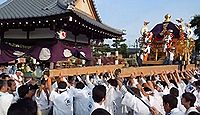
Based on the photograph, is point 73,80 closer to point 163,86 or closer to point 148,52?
point 163,86

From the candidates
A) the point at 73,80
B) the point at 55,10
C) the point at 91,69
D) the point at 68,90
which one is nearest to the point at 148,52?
the point at 55,10

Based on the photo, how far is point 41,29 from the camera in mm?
13109

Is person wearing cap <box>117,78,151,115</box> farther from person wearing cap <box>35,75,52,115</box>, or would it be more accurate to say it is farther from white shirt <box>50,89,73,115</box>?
person wearing cap <box>35,75,52,115</box>

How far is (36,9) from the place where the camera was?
13266 millimetres

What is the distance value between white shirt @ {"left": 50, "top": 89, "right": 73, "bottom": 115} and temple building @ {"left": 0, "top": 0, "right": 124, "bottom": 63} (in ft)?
19.7

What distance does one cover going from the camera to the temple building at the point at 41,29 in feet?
39.4

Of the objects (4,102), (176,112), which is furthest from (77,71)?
(176,112)

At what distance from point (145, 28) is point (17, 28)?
7484 millimetres

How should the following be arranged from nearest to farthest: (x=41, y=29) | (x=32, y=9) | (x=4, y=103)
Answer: (x=4, y=103) → (x=41, y=29) → (x=32, y=9)

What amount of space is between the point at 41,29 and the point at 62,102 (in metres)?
8.08

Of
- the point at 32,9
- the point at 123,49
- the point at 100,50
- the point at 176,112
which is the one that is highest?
the point at 32,9

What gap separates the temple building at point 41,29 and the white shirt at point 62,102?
602 cm

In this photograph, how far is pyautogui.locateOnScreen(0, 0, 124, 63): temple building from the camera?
1202 cm

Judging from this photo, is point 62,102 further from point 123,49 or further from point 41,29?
point 123,49
